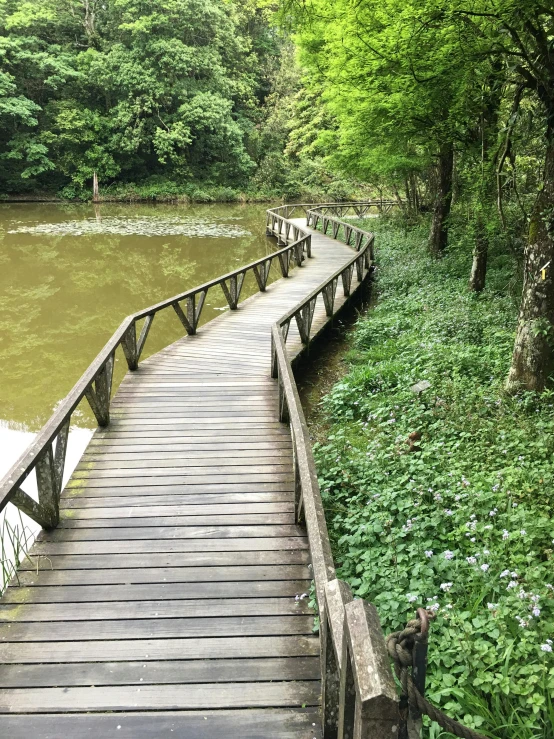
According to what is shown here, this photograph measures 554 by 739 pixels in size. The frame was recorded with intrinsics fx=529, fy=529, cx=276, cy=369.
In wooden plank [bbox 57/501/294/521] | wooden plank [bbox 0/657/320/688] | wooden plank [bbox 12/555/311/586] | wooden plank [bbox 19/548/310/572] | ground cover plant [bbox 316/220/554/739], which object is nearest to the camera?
ground cover plant [bbox 316/220/554/739]

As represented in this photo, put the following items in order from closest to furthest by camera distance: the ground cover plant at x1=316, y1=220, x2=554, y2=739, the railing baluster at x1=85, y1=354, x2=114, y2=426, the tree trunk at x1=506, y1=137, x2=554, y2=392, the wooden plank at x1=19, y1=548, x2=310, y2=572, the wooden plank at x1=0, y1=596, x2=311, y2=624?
the ground cover plant at x1=316, y1=220, x2=554, y2=739
the wooden plank at x1=0, y1=596, x2=311, y2=624
the wooden plank at x1=19, y1=548, x2=310, y2=572
the tree trunk at x1=506, y1=137, x2=554, y2=392
the railing baluster at x1=85, y1=354, x2=114, y2=426

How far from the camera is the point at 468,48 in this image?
598 cm

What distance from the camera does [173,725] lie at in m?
2.41

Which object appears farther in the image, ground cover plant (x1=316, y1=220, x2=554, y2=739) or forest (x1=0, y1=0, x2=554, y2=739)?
forest (x1=0, y1=0, x2=554, y2=739)

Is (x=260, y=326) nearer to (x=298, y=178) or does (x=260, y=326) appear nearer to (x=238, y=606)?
(x=238, y=606)

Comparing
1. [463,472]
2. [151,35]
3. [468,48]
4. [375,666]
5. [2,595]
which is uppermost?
[151,35]

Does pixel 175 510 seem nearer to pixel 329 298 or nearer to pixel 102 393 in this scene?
pixel 102 393

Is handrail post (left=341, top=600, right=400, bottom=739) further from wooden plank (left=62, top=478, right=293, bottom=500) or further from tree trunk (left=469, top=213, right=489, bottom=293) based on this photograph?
tree trunk (left=469, top=213, right=489, bottom=293)

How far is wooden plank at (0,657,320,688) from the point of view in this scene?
2.63m

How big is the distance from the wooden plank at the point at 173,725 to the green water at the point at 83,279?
5.57 m

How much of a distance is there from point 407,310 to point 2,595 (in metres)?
7.92

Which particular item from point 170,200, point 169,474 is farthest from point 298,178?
point 169,474

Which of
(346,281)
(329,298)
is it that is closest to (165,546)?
(329,298)

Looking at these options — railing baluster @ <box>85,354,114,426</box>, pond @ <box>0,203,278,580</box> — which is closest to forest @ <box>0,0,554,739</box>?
railing baluster @ <box>85,354,114,426</box>
